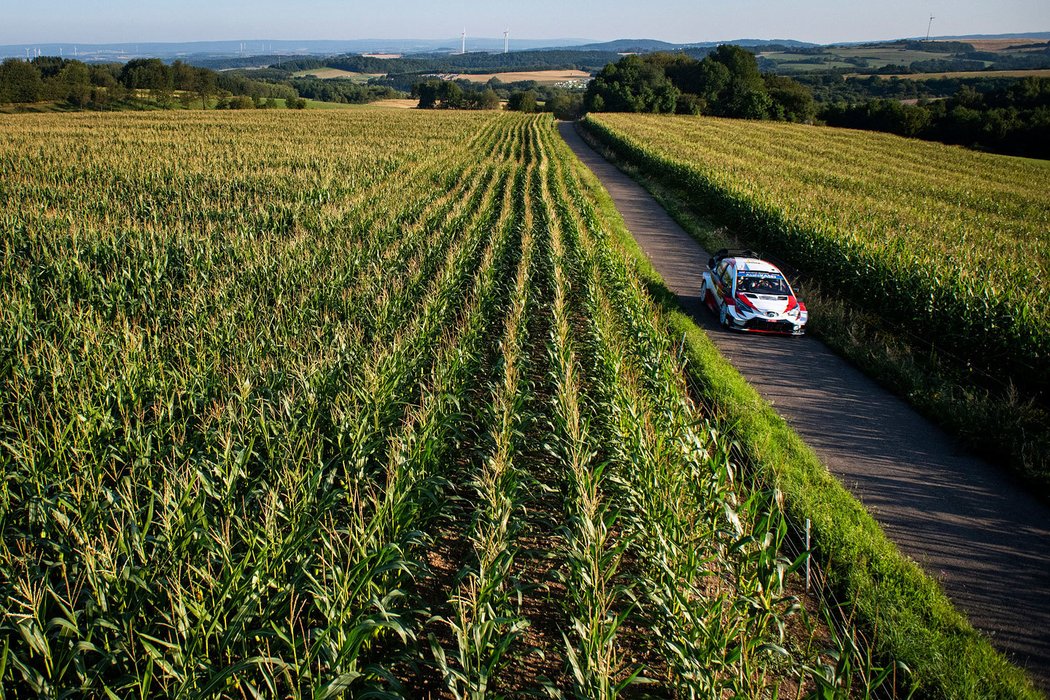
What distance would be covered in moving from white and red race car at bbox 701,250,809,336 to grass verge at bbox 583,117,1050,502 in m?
0.87

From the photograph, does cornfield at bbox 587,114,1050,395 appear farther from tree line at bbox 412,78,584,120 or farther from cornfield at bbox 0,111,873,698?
tree line at bbox 412,78,584,120

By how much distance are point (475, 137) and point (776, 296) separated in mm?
43099

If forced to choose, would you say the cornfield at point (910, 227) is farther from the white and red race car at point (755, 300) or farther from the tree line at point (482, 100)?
the tree line at point (482, 100)

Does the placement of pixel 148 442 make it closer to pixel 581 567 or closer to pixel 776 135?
pixel 581 567

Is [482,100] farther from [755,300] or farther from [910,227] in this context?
[755,300]

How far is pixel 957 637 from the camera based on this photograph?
5.38 meters

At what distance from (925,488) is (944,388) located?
3.15 meters

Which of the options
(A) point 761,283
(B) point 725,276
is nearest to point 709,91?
(B) point 725,276

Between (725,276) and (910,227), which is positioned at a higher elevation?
(910,227)

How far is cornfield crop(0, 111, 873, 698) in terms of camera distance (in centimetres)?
395

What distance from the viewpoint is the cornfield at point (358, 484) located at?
395 cm

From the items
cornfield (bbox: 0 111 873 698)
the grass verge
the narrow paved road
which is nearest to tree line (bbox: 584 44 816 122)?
the grass verge

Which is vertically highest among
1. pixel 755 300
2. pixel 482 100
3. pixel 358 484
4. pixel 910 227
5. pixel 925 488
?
pixel 482 100

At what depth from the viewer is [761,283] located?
13.4 m
